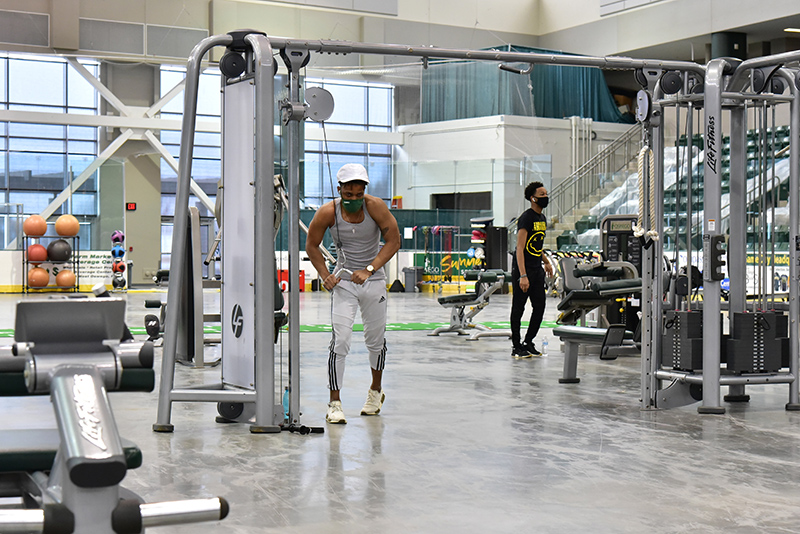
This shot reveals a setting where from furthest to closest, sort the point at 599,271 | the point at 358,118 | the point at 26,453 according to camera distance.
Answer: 1. the point at 358,118
2. the point at 599,271
3. the point at 26,453

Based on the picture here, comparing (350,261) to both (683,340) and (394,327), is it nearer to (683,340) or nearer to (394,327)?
(683,340)

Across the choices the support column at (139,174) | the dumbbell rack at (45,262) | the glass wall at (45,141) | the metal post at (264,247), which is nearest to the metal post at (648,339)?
the metal post at (264,247)

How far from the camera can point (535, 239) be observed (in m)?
8.35

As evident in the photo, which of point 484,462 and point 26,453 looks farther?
point 484,462

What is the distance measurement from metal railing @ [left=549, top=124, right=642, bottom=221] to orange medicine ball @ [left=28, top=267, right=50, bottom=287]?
11.4m

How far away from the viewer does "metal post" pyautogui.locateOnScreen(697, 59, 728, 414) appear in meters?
5.47

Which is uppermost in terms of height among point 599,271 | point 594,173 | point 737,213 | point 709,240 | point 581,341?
point 594,173

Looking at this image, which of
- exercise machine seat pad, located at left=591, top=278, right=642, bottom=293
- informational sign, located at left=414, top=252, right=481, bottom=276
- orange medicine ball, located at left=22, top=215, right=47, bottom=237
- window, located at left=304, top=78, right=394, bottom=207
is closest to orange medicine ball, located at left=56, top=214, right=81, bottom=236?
orange medicine ball, located at left=22, top=215, right=47, bottom=237

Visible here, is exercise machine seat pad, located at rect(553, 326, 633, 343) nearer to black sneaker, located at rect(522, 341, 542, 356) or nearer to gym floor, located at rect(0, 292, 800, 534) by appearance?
gym floor, located at rect(0, 292, 800, 534)

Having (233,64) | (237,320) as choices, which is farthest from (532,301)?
(233,64)

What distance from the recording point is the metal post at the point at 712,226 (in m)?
5.47

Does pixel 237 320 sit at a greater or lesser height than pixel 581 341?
greater

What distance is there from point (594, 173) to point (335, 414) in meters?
19.1

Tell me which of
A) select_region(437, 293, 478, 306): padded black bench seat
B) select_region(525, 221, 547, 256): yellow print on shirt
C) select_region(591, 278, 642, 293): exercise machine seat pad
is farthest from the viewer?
select_region(437, 293, 478, 306): padded black bench seat
